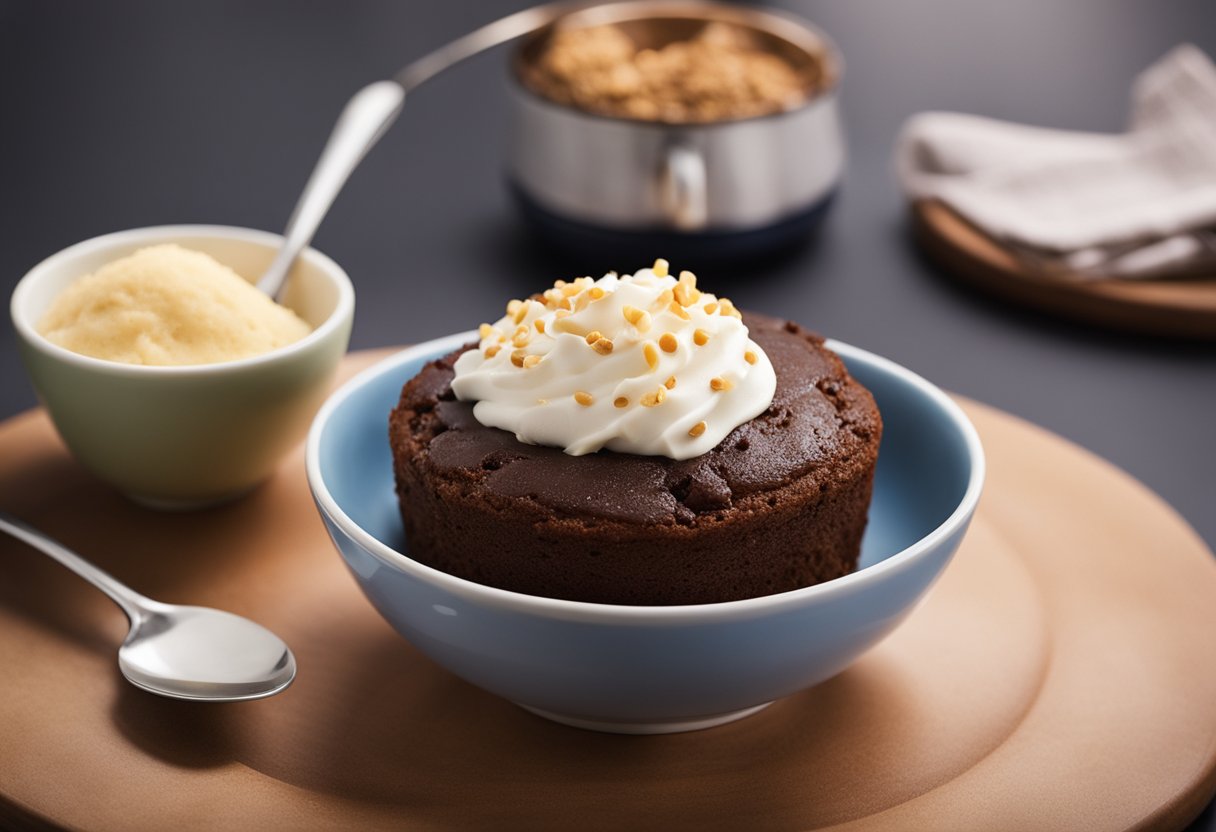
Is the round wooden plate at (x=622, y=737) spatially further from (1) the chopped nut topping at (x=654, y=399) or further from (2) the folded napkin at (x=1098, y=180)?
(2) the folded napkin at (x=1098, y=180)

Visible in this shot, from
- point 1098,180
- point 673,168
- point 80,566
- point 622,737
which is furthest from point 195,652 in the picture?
point 1098,180

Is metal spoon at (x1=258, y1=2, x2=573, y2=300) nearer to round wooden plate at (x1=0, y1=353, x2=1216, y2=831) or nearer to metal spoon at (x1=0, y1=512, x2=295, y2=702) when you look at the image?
round wooden plate at (x1=0, y1=353, x2=1216, y2=831)

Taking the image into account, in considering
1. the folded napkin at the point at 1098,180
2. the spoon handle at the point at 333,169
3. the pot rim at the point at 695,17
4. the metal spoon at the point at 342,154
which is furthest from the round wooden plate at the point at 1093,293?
the spoon handle at the point at 333,169

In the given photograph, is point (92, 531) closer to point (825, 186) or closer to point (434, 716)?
point (434, 716)

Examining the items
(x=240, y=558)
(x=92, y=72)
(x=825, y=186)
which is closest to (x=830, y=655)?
(x=240, y=558)

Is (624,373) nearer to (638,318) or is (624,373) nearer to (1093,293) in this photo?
(638,318)

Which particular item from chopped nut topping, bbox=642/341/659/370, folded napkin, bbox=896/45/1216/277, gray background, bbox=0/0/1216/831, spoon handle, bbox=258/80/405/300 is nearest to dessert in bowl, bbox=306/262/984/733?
chopped nut topping, bbox=642/341/659/370
